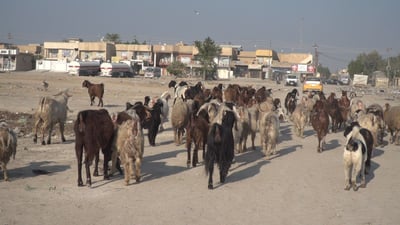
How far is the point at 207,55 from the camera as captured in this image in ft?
256

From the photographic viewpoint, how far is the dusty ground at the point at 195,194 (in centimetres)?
843

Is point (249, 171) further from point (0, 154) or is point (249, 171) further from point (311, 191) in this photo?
point (0, 154)

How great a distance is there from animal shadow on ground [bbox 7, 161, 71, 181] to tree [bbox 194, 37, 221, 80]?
64.7m

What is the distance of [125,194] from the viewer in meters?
9.68

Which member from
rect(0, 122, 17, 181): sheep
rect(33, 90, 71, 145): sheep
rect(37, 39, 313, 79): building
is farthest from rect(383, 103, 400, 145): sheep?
rect(37, 39, 313, 79): building

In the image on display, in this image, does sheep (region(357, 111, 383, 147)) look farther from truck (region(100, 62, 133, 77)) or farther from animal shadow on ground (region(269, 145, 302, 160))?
truck (region(100, 62, 133, 77))

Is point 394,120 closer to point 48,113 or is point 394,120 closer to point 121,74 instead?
point 48,113

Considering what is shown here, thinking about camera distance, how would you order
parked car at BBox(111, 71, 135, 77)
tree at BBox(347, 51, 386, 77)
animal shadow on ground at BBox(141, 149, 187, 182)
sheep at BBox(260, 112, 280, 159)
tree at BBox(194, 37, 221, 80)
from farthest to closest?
tree at BBox(347, 51, 386, 77)
tree at BBox(194, 37, 221, 80)
parked car at BBox(111, 71, 135, 77)
sheep at BBox(260, 112, 280, 159)
animal shadow on ground at BBox(141, 149, 187, 182)

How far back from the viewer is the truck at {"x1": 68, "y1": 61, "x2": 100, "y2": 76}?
66250mm

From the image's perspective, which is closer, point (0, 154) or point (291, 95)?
point (0, 154)

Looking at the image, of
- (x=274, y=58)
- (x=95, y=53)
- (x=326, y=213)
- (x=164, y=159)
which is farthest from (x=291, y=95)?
(x=274, y=58)

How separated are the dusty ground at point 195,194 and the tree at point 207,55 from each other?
2482 inches

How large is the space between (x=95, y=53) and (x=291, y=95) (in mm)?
76645

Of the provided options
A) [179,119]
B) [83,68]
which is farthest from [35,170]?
[83,68]
